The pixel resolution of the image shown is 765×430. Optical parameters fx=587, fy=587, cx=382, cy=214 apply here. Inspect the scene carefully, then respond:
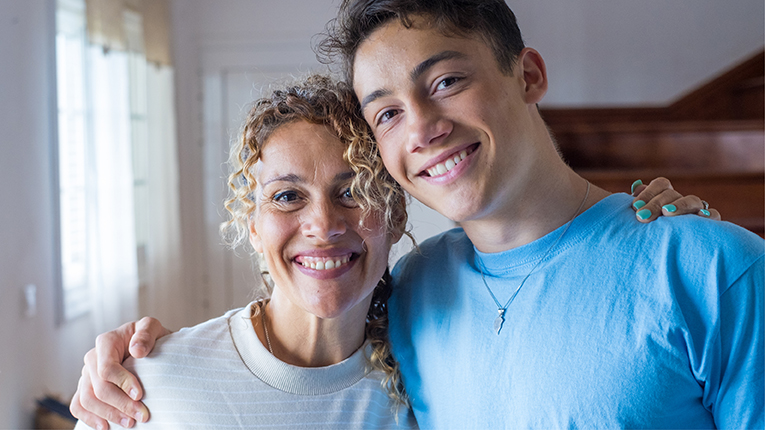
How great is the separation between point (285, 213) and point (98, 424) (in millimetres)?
589

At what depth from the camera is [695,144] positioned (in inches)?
136

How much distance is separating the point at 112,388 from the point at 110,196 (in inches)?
114

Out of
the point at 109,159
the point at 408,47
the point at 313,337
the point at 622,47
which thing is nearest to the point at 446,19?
the point at 408,47

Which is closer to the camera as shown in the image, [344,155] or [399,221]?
[344,155]

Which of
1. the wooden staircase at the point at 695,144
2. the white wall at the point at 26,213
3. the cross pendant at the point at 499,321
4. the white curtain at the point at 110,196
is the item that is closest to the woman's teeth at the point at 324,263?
the cross pendant at the point at 499,321

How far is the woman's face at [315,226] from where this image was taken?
119 cm

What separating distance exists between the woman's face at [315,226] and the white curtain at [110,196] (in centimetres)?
278

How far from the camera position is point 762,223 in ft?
8.85

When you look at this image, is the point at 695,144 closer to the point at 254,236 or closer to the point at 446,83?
the point at 446,83

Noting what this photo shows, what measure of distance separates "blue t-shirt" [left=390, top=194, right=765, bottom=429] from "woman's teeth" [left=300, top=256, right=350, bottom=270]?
263mm

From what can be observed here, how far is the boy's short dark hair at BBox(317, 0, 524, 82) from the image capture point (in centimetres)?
112

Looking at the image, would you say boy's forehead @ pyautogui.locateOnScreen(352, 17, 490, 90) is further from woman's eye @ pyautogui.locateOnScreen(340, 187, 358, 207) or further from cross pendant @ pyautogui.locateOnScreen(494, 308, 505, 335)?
cross pendant @ pyautogui.locateOnScreen(494, 308, 505, 335)

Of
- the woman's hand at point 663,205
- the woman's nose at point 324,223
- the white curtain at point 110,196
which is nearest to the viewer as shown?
the woman's hand at point 663,205

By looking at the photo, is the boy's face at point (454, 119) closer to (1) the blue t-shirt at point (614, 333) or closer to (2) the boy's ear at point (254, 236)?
(1) the blue t-shirt at point (614, 333)
